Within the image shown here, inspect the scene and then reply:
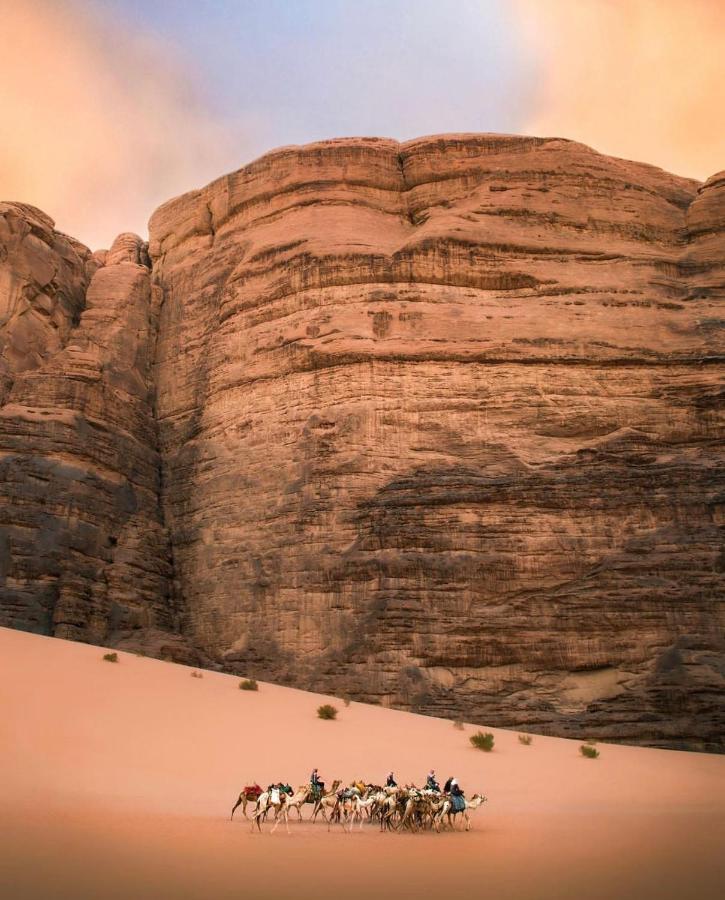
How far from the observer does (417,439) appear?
89.1ft

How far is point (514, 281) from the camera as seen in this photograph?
30297 millimetres

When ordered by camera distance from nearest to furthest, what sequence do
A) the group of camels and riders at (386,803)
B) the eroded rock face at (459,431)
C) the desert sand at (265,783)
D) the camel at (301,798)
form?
the desert sand at (265,783)
the camel at (301,798)
the group of camels and riders at (386,803)
the eroded rock face at (459,431)

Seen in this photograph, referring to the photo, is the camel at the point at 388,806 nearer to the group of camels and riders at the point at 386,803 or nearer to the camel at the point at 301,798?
the group of camels and riders at the point at 386,803

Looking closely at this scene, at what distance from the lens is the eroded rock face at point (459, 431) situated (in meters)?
23.8

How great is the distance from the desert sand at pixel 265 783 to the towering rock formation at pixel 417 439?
3.37m

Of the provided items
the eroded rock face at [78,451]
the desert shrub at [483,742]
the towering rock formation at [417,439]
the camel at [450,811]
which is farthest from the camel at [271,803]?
the eroded rock face at [78,451]

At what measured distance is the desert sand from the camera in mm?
7395

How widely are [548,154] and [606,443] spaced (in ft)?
39.0

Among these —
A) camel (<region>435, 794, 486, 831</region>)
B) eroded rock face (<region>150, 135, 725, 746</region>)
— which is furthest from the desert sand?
eroded rock face (<region>150, 135, 725, 746</region>)

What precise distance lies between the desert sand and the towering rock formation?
3.37 meters

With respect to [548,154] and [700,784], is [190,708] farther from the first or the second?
[548,154]

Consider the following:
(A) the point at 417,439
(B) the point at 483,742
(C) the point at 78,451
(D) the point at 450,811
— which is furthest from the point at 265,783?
(C) the point at 78,451

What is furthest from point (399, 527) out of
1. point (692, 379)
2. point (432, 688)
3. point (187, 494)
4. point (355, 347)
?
point (692, 379)

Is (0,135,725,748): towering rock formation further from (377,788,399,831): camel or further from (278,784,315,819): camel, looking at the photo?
(278,784,315,819): camel
